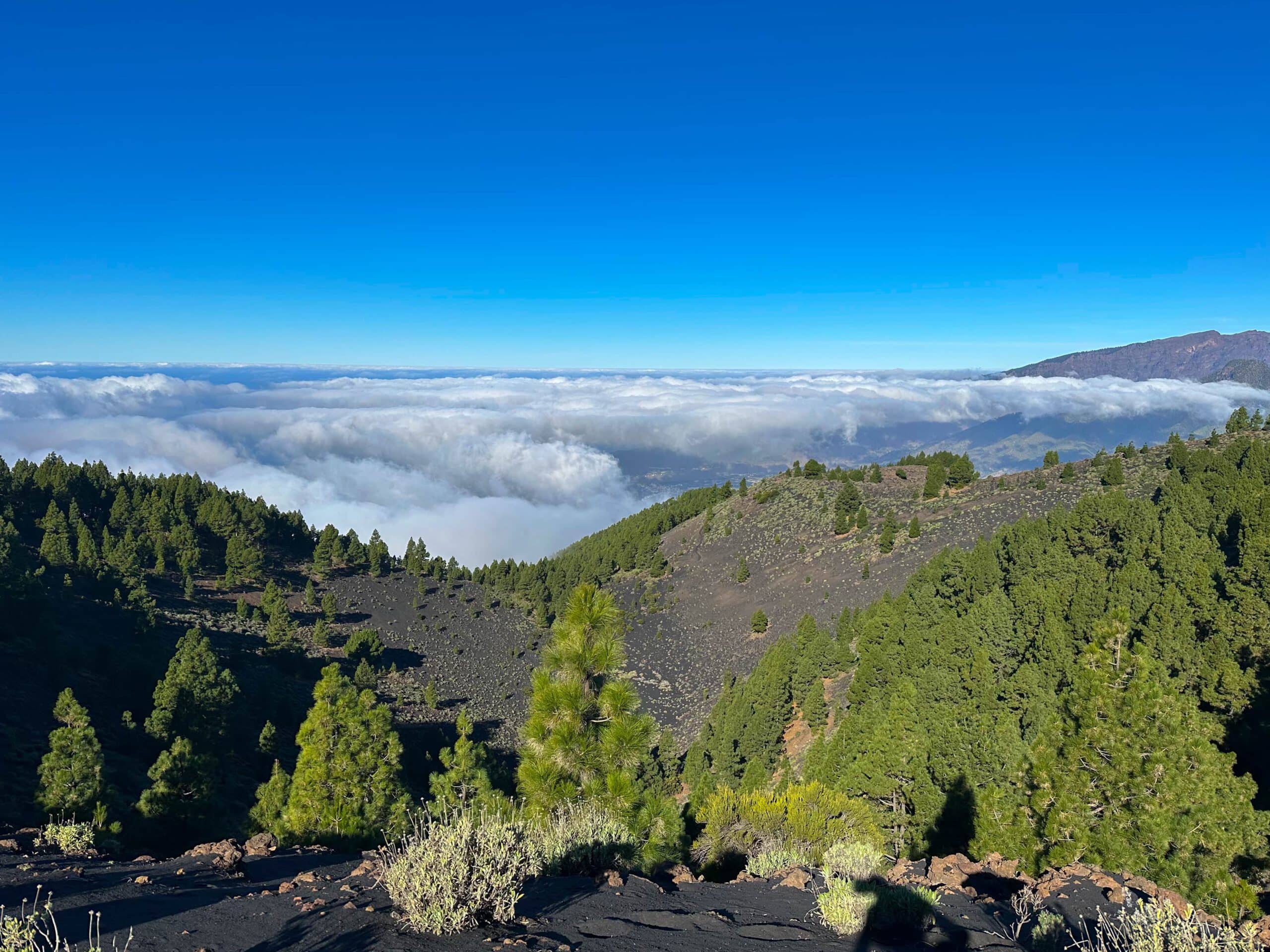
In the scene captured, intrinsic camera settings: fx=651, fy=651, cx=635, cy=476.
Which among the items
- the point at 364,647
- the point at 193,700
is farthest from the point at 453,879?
the point at 364,647

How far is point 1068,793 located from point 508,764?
125ft

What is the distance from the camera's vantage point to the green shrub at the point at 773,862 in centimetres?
870

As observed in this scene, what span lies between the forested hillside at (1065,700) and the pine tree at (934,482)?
83.8 ft

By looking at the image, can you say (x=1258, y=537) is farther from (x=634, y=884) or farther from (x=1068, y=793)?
(x=634, y=884)

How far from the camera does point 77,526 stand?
60.0m

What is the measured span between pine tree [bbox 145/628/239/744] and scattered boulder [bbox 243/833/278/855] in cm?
2515

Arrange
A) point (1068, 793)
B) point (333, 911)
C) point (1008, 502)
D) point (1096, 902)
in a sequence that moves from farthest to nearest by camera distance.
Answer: point (1008, 502) < point (1068, 793) < point (1096, 902) < point (333, 911)

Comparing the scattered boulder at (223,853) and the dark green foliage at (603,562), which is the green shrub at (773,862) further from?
the dark green foliage at (603,562)

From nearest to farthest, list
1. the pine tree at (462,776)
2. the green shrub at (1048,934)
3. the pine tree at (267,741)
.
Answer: the green shrub at (1048,934) → the pine tree at (462,776) → the pine tree at (267,741)

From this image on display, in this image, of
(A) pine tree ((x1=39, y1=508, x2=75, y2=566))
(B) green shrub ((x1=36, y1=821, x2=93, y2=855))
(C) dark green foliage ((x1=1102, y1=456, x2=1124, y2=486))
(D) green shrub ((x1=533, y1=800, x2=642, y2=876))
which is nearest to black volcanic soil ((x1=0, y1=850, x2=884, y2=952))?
(D) green shrub ((x1=533, y1=800, x2=642, y2=876))

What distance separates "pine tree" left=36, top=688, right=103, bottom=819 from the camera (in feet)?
49.2

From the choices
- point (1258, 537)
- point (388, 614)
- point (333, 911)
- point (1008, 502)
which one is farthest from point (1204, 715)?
point (388, 614)

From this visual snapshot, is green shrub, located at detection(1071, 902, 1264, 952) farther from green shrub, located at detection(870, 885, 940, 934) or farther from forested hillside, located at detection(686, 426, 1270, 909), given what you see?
forested hillside, located at detection(686, 426, 1270, 909)

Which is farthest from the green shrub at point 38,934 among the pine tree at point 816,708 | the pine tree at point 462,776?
the pine tree at point 816,708
